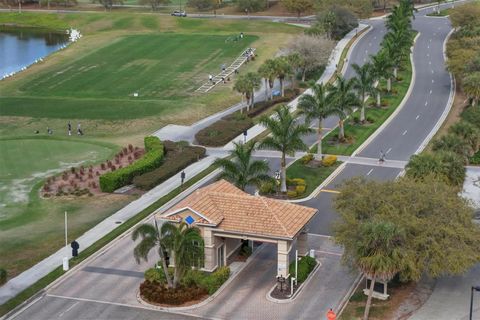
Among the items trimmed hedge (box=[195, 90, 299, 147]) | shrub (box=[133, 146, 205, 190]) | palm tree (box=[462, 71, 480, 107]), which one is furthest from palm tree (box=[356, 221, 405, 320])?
palm tree (box=[462, 71, 480, 107])

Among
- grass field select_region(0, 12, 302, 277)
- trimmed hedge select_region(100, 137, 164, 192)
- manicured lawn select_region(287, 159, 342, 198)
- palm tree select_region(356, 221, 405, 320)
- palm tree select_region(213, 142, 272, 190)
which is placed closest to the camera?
palm tree select_region(356, 221, 405, 320)

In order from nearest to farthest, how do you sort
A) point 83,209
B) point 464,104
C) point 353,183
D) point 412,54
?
point 353,183 < point 83,209 < point 464,104 < point 412,54

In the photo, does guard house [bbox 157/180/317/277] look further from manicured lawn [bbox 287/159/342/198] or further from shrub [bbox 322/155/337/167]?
shrub [bbox 322/155/337/167]

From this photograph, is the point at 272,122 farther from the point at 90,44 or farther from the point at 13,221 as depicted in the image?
the point at 90,44

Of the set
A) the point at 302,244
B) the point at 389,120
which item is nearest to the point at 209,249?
the point at 302,244

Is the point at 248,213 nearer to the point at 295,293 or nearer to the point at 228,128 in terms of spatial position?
the point at 295,293

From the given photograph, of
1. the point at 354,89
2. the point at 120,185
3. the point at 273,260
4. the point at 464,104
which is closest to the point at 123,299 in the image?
the point at 273,260
